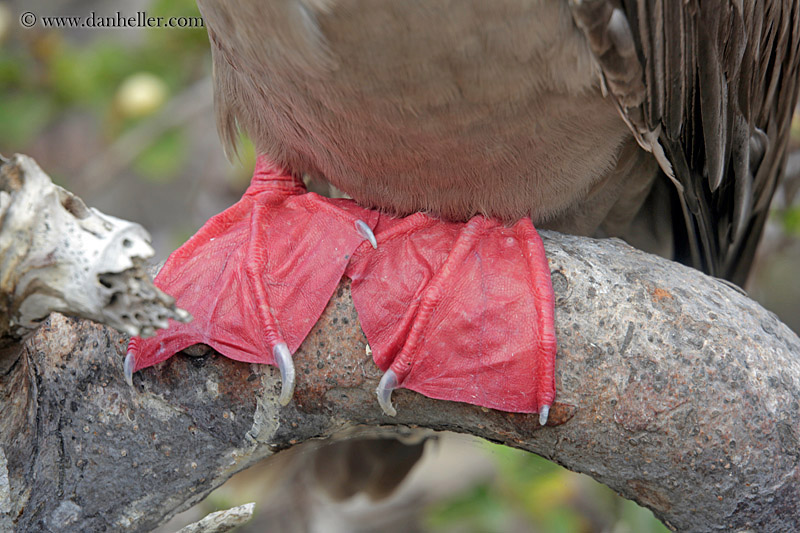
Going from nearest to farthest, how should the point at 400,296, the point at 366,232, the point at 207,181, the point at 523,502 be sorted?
1. the point at 400,296
2. the point at 366,232
3. the point at 523,502
4. the point at 207,181

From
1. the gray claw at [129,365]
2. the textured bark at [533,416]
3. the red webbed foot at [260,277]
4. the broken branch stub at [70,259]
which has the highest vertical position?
the broken branch stub at [70,259]

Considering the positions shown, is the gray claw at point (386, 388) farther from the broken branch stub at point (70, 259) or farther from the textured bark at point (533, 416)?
the broken branch stub at point (70, 259)

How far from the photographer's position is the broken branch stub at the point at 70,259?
1210 mm

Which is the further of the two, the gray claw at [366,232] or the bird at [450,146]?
the gray claw at [366,232]

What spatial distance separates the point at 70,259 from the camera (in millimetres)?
1223

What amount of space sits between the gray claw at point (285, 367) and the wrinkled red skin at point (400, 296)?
0.02 m

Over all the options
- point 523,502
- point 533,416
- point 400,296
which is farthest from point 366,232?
point 523,502

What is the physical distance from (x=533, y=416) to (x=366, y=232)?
0.57 m

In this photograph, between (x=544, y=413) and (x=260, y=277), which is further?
(x=260, y=277)

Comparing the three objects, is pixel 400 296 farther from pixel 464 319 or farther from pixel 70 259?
pixel 70 259

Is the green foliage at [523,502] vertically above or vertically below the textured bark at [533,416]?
below

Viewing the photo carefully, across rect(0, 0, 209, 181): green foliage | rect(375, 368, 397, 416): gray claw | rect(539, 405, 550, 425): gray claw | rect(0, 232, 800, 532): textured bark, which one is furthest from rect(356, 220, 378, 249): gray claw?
rect(0, 0, 209, 181): green foliage

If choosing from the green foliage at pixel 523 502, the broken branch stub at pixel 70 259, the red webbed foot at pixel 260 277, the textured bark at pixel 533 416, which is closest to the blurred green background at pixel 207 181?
the green foliage at pixel 523 502

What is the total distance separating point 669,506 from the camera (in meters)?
1.67
